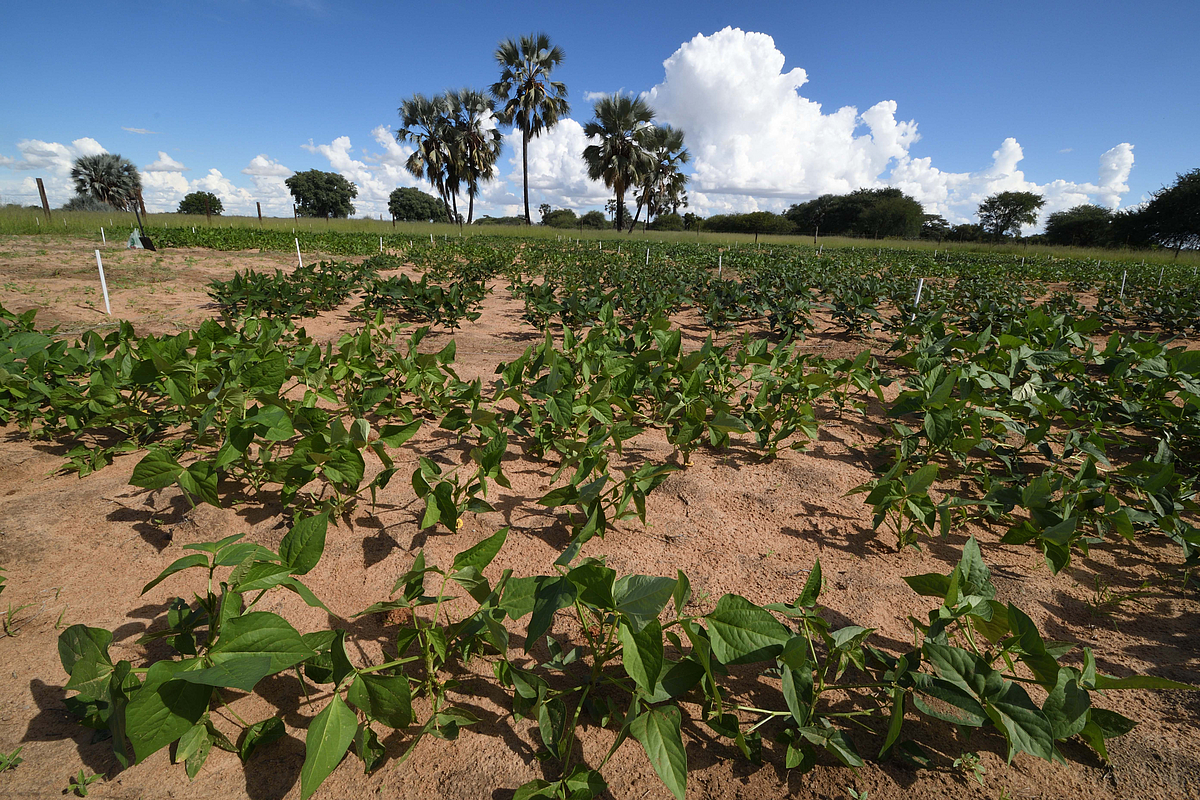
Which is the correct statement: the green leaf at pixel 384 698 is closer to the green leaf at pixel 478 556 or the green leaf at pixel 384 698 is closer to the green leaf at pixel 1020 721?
the green leaf at pixel 478 556

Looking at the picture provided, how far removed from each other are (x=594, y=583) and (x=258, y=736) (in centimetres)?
86

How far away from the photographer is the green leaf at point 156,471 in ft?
5.09

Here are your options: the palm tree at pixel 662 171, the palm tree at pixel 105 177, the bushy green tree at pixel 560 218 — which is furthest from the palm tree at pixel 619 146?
the bushy green tree at pixel 560 218

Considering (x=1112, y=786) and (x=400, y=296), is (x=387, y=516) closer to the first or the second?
(x=1112, y=786)

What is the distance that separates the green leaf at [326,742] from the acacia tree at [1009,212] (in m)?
68.0

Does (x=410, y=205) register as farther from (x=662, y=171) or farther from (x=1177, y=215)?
(x=1177, y=215)

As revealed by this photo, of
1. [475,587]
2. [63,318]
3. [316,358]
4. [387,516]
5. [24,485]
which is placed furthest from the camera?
[63,318]

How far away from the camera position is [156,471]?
1586 millimetres

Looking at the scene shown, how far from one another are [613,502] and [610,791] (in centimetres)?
102

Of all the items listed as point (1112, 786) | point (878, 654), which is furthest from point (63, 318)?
point (1112, 786)

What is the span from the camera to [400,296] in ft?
19.7

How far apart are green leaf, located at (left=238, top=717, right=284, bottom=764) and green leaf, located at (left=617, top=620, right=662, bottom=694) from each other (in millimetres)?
846

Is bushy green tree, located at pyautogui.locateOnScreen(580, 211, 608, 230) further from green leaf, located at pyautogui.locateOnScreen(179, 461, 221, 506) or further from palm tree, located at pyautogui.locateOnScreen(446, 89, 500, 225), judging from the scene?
green leaf, located at pyautogui.locateOnScreen(179, 461, 221, 506)

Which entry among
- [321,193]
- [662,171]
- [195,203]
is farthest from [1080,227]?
[195,203]
